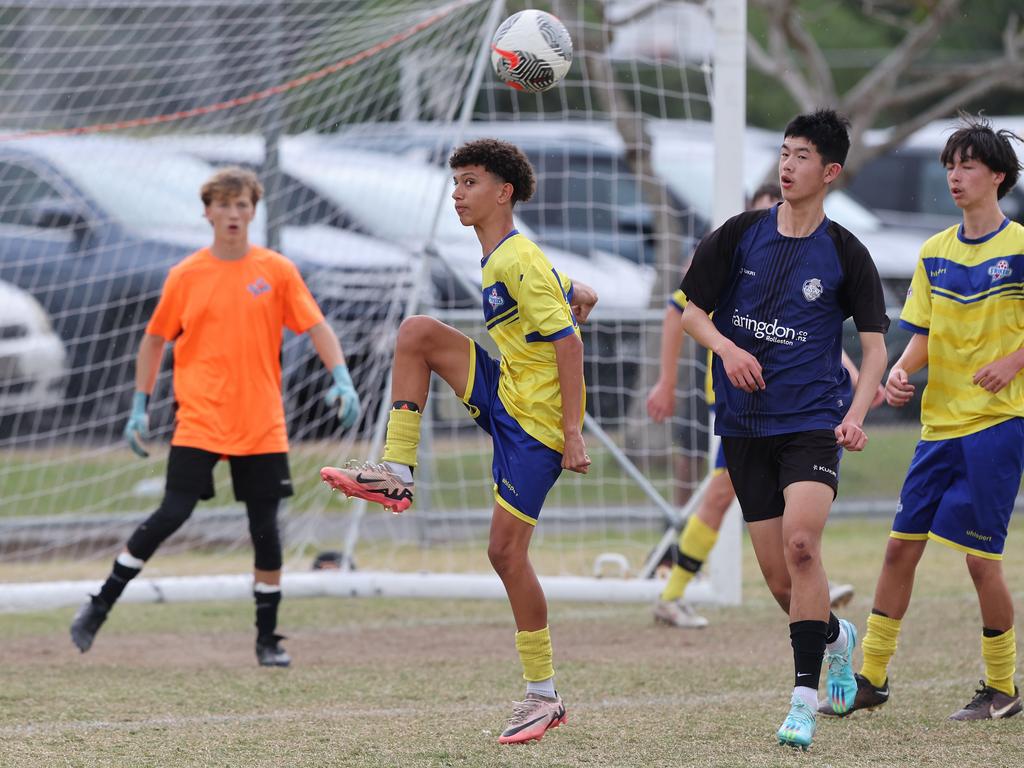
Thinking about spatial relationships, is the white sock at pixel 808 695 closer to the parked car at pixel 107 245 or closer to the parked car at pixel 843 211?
the parked car at pixel 107 245

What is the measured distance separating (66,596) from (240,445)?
1.83 m

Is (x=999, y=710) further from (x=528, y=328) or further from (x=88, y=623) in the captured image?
(x=88, y=623)

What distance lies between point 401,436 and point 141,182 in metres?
5.15

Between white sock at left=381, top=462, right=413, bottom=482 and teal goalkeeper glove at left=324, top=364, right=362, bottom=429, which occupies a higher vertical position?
teal goalkeeper glove at left=324, top=364, right=362, bottom=429

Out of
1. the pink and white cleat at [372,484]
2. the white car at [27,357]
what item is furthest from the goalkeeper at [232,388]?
the white car at [27,357]

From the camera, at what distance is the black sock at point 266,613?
6.08m

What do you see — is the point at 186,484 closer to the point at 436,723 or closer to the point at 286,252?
the point at 436,723

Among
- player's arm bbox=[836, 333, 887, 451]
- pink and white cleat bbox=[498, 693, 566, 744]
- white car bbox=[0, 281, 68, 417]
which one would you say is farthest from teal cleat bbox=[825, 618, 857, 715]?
white car bbox=[0, 281, 68, 417]

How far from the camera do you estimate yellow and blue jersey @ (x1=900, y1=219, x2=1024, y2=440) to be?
4816mm

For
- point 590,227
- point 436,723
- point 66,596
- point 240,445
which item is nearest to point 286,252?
Result: point 590,227

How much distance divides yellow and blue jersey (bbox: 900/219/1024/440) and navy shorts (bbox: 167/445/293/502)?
262 cm

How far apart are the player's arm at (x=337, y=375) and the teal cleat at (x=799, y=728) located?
2399 mm

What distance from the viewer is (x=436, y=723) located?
483 cm

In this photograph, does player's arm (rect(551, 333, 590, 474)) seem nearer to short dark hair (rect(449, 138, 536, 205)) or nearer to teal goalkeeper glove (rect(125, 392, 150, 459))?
short dark hair (rect(449, 138, 536, 205))
